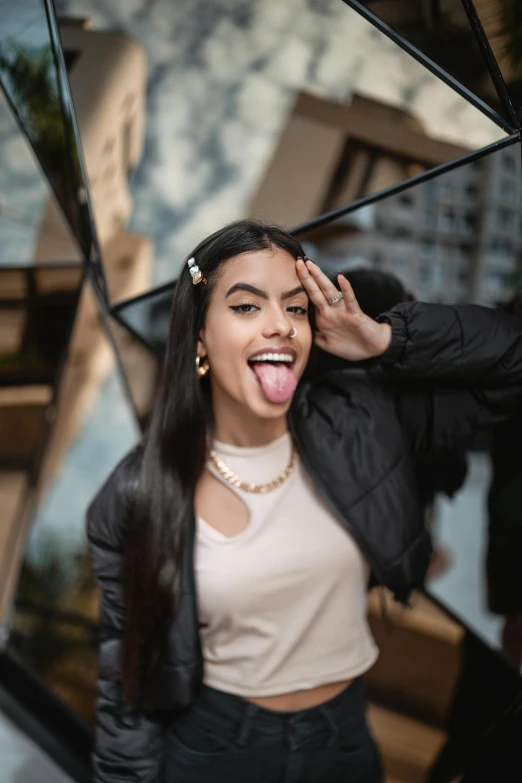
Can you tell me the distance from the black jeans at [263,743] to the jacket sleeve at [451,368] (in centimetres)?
65

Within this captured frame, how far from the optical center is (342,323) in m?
1.57

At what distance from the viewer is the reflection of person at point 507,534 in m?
1.91

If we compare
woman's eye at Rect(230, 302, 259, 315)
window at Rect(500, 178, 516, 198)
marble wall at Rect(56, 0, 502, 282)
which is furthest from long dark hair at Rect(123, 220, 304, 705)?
window at Rect(500, 178, 516, 198)

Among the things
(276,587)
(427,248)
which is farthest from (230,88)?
(276,587)

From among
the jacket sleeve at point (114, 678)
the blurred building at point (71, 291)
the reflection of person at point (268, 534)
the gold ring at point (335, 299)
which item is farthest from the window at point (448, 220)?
the jacket sleeve at point (114, 678)

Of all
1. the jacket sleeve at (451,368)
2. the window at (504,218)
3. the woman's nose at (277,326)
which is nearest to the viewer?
the woman's nose at (277,326)

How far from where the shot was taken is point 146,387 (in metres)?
2.35

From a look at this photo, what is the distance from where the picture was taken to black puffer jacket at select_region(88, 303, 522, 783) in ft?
5.25

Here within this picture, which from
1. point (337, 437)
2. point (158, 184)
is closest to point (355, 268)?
point (337, 437)

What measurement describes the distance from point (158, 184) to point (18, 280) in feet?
2.59

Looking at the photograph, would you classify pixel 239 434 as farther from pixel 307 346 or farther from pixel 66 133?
pixel 66 133

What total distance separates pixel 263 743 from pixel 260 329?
889 millimetres

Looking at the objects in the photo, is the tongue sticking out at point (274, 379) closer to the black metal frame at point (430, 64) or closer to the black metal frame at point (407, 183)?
the black metal frame at point (407, 183)

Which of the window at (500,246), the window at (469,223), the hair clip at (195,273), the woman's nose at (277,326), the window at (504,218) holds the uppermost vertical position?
the window at (504,218)
